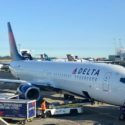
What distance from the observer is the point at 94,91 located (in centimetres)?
2645

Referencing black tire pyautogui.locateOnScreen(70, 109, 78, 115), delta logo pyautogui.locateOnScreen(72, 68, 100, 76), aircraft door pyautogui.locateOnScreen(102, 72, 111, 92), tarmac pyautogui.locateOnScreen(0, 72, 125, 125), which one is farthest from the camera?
delta logo pyautogui.locateOnScreen(72, 68, 100, 76)

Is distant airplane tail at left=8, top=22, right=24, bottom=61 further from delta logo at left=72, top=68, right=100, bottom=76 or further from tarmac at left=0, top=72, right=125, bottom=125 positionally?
tarmac at left=0, top=72, right=125, bottom=125

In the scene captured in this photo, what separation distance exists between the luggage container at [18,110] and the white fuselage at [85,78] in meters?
5.18

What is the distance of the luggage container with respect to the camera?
22.9 m

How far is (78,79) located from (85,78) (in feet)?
4.08

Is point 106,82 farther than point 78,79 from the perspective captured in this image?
No

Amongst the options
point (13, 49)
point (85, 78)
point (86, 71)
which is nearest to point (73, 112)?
point (85, 78)

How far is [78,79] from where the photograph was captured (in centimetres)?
2891

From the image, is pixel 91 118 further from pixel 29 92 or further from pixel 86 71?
pixel 29 92

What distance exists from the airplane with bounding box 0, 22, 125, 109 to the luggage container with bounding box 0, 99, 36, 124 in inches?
205

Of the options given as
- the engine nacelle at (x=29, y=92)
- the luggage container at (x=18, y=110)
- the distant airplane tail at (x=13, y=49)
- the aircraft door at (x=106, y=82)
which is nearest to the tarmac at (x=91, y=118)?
the luggage container at (x=18, y=110)

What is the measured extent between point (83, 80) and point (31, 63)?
46.6 feet

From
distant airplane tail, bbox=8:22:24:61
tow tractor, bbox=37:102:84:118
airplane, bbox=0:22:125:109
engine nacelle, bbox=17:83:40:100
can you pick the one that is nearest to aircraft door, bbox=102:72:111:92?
airplane, bbox=0:22:125:109

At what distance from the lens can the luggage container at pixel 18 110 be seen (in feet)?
75.2
